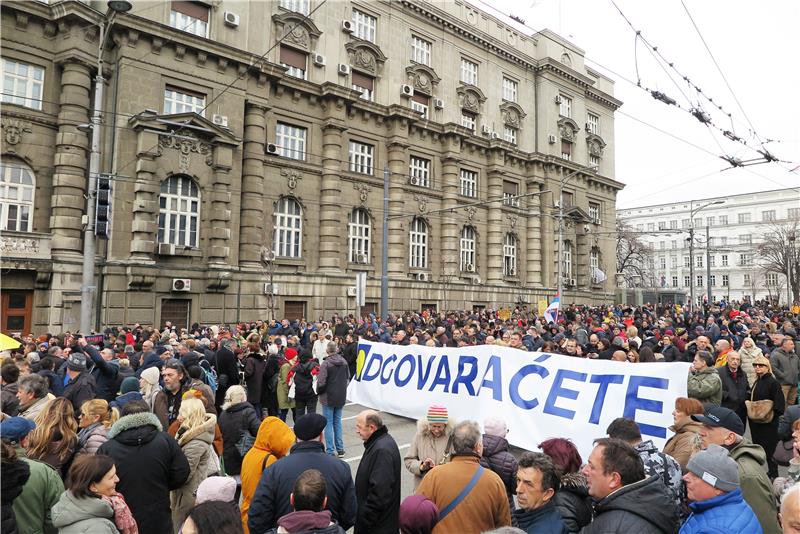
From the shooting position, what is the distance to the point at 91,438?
15.2 ft

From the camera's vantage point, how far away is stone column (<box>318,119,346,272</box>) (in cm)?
2827

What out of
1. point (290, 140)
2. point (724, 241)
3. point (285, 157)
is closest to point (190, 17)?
point (290, 140)

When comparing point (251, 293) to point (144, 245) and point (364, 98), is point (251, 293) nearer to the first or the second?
point (144, 245)

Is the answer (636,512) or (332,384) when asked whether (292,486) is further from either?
(332,384)

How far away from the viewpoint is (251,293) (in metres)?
24.9

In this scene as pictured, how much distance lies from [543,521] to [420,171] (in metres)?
31.7

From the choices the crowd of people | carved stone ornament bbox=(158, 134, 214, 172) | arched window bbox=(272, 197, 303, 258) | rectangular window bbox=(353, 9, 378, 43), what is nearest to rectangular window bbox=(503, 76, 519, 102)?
rectangular window bbox=(353, 9, 378, 43)

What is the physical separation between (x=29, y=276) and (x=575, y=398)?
21.0 m

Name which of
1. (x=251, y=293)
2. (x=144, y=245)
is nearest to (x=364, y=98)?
(x=251, y=293)

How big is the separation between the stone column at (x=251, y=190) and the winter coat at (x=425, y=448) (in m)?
21.7

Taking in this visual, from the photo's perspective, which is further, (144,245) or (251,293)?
(251,293)

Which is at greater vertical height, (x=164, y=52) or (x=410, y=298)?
(x=164, y=52)

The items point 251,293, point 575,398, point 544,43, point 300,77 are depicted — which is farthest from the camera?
point 544,43

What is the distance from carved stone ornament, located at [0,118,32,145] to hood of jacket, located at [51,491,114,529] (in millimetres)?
21347
